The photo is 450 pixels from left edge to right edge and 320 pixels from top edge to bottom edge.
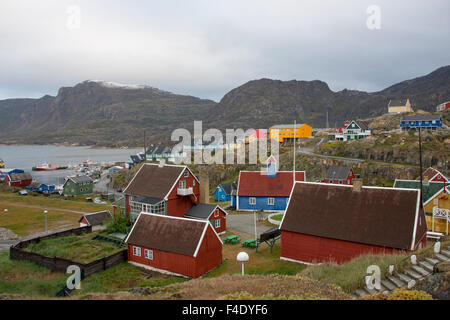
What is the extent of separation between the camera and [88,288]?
20359mm

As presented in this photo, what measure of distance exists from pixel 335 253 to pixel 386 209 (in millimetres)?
4801

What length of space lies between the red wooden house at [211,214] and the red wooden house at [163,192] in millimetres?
1186

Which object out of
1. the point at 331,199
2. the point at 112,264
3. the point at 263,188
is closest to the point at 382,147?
the point at 263,188

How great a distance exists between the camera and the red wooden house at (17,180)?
296ft

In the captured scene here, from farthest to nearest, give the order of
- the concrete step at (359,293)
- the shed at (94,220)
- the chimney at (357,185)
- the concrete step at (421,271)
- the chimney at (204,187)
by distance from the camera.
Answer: the shed at (94,220) < the chimney at (204,187) < the chimney at (357,185) < the concrete step at (421,271) < the concrete step at (359,293)

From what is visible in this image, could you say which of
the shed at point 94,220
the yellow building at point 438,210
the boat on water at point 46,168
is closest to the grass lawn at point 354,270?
the yellow building at point 438,210

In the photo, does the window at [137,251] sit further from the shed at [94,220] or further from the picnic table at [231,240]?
the shed at [94,220]

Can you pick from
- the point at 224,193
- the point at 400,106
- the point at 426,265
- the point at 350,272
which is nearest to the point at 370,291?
the point at 350,272

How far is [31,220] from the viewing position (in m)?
43.2

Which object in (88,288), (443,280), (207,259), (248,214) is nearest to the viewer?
(443,280)

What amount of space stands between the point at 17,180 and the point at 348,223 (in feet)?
324

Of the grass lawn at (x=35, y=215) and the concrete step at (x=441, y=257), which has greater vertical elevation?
the concrete step at (x=441, y=257)

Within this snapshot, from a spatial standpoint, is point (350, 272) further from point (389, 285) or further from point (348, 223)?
point (348, 223)
